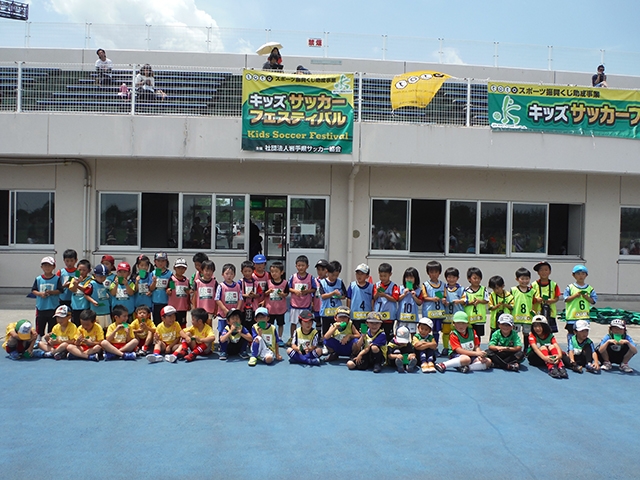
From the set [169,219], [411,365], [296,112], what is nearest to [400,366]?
[411,365]

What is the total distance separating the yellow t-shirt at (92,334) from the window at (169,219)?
15.5 feet

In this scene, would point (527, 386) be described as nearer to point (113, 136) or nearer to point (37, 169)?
point (113, 136)

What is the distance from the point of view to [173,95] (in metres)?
11.8

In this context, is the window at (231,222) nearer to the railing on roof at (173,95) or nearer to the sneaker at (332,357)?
the railing on roof at (173,95)

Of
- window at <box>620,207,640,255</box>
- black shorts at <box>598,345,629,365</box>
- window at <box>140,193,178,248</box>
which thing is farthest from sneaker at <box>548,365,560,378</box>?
window at <box>140,193,178,248</box>

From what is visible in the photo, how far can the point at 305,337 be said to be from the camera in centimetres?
775

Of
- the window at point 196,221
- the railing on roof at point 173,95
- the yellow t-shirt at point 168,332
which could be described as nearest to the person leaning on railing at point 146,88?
the railing on roof at point 173,95

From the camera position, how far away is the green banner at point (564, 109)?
1181cm

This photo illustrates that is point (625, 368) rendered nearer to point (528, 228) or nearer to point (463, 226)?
point (463, 226)

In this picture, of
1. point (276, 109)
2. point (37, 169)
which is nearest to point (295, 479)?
point (276, 109)

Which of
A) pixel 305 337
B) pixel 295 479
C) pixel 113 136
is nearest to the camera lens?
pixel 295 479

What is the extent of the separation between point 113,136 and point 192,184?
6.33 feet

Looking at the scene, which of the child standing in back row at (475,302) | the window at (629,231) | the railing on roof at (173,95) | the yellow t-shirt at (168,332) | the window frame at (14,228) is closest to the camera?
the yellow t-shirt at (168,332)

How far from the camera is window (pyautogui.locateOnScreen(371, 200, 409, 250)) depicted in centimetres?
1257
